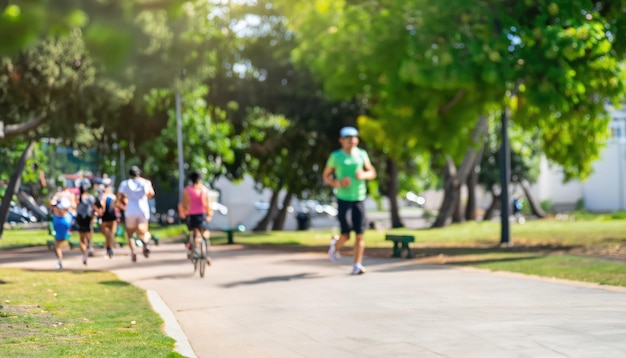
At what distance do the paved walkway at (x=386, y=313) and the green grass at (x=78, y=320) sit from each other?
0.92 feet

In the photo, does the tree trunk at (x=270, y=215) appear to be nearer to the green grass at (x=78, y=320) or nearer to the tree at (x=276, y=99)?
the tree at (x=276, y=99)

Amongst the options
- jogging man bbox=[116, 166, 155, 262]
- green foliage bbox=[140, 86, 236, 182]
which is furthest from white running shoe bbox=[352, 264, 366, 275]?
green foliage bbox=[140, 86, 236, 182]

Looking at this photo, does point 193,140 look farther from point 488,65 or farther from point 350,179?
point 350,179

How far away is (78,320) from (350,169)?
578cm

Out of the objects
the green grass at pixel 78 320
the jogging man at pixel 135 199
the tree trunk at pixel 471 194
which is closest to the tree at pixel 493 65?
the jogging man at pixel 135 199

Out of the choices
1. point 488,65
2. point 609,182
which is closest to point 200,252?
point 488,65

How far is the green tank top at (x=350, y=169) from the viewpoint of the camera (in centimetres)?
1593

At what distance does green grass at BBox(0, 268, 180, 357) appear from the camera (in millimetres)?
8750

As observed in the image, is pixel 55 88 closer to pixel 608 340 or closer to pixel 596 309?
pixel 596 309

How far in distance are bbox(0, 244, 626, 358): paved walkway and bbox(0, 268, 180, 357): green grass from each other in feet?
0.92

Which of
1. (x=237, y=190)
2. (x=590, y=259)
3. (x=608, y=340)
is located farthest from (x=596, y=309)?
(x=237, y=190)

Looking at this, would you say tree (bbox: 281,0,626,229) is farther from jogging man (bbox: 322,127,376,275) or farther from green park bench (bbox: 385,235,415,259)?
jogging man (bbox: 322,127,376,275)

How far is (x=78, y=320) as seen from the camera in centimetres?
1130

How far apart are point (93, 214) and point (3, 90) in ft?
31.5
